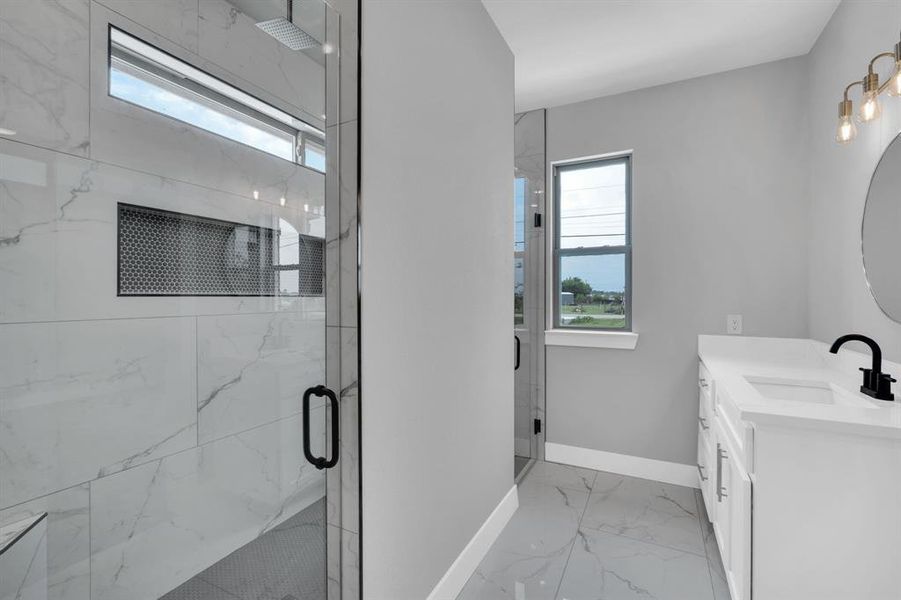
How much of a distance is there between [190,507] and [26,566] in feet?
0.89

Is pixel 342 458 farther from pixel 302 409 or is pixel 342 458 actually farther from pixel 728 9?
pixel 728 9

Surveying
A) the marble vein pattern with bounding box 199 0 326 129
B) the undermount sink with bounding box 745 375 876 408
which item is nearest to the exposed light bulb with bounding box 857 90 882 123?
the undermount sink with bounding box 745 375 876 408

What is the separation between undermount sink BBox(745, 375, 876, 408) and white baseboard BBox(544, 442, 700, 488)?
109 centimetres

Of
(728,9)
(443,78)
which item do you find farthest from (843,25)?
(443,78)

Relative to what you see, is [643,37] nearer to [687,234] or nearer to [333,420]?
[687,234]

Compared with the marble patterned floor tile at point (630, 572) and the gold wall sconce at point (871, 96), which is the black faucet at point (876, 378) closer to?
the gold wall sconce at point (871, 96)

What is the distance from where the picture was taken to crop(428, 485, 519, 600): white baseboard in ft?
6.08

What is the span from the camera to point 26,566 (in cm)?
80

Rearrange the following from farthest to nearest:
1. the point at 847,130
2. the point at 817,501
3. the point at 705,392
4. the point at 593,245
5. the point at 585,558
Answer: the point at 593,245 < the point at 705,392 < the point at 585,558 < the point at 847,130 < the point at 817,501

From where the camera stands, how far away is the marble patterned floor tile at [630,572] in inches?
76.2

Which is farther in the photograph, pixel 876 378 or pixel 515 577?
pixel 515 577

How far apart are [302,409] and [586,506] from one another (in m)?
2.13

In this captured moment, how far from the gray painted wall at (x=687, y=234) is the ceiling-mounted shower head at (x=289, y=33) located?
98.3 inches

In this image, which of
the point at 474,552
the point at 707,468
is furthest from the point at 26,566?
the point at 707,468
